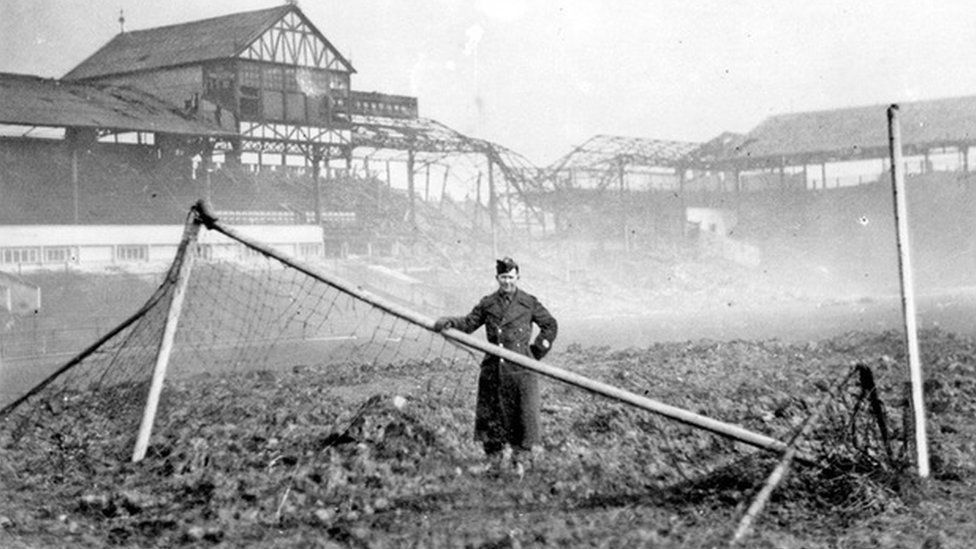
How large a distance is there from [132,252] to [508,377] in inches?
983

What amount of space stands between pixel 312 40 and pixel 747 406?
30872 mm

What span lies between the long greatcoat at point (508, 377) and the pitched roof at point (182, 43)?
95.8ft

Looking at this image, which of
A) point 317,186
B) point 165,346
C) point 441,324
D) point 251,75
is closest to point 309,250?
point 317,186

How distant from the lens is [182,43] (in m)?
36.7

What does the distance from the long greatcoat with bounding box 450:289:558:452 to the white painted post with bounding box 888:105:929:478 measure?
251 centimetres

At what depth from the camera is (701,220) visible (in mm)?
52344

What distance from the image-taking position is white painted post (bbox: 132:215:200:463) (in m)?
7.74

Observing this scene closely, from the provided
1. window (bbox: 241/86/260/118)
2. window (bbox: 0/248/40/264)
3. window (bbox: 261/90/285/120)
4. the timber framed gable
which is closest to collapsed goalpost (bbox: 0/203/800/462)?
window (bbox: 0/248/40/264)

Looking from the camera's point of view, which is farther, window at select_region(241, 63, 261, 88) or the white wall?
window at select_region(241, 63, 261, 88)

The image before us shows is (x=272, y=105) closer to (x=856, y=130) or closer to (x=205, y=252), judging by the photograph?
(x=205, y=252)

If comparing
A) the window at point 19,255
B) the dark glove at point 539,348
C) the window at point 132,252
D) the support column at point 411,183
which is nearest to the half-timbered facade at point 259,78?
the support column at point 411,183

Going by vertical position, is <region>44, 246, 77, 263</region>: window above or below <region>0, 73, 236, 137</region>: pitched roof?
below

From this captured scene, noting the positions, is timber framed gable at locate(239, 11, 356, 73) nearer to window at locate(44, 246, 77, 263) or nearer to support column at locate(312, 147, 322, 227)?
support column at locate(312, 147, 322, 227)

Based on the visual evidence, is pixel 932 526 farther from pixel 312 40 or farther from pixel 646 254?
pixel 646 254
